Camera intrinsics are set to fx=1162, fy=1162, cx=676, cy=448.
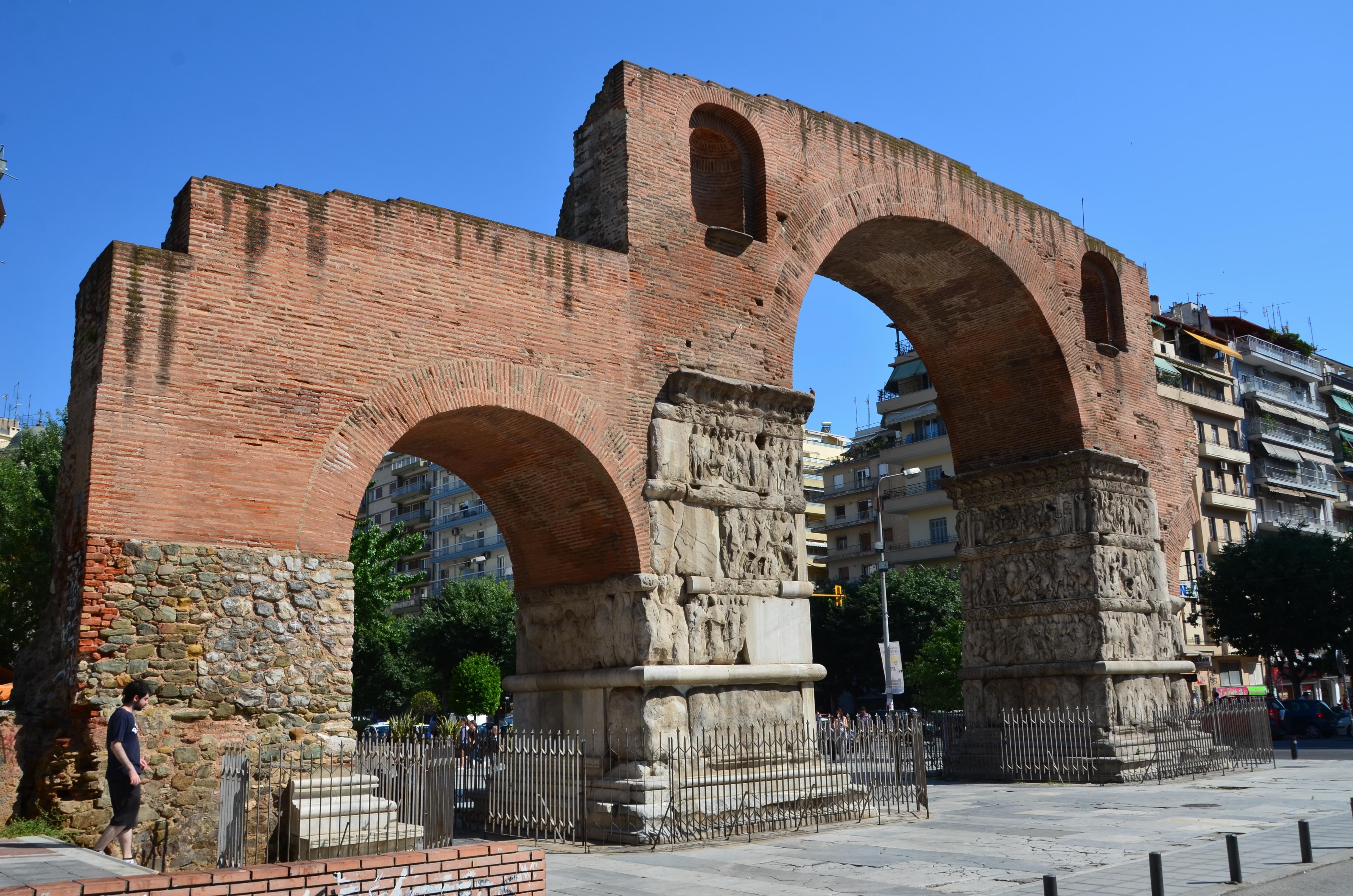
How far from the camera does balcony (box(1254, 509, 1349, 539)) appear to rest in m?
46.7

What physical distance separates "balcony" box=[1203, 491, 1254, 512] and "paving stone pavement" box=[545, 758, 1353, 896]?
32659mm

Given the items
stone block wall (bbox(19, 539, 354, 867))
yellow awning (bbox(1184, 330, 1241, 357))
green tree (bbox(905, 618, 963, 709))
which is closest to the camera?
stone block wall (bbox(19, 539, 354, 867))

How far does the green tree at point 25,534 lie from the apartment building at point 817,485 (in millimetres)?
25346

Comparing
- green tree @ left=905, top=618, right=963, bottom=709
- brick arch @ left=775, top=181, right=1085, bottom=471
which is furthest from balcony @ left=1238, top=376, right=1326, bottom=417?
brick arch @ left=775, top=181, right=1085, bottom=471

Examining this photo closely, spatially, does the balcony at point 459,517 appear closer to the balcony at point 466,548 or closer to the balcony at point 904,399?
the balcony at point 466,548

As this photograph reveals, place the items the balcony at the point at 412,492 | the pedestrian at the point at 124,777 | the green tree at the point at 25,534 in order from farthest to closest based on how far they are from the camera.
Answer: the balcony at the point at 412,492, the green tree at the point at 25,534, the pedestrian at the point at 124,777

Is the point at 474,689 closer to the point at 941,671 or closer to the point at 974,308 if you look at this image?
the point at 941,671

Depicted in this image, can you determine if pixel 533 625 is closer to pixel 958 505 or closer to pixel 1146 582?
pixel 958 505

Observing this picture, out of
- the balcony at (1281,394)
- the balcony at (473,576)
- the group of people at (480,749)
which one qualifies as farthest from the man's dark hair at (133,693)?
the balcony at (1281,394)

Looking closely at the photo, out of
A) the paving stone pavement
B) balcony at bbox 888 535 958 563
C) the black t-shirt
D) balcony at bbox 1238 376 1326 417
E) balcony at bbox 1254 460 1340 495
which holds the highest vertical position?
balcony at bbox 1238 376 1326 417

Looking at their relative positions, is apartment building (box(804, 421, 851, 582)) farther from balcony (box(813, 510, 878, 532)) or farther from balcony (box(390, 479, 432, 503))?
balcony (box(390, 479, 432, 503))

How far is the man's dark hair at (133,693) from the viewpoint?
24.7ft

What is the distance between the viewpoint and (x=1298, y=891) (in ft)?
23.8

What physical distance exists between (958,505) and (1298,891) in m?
9.93
